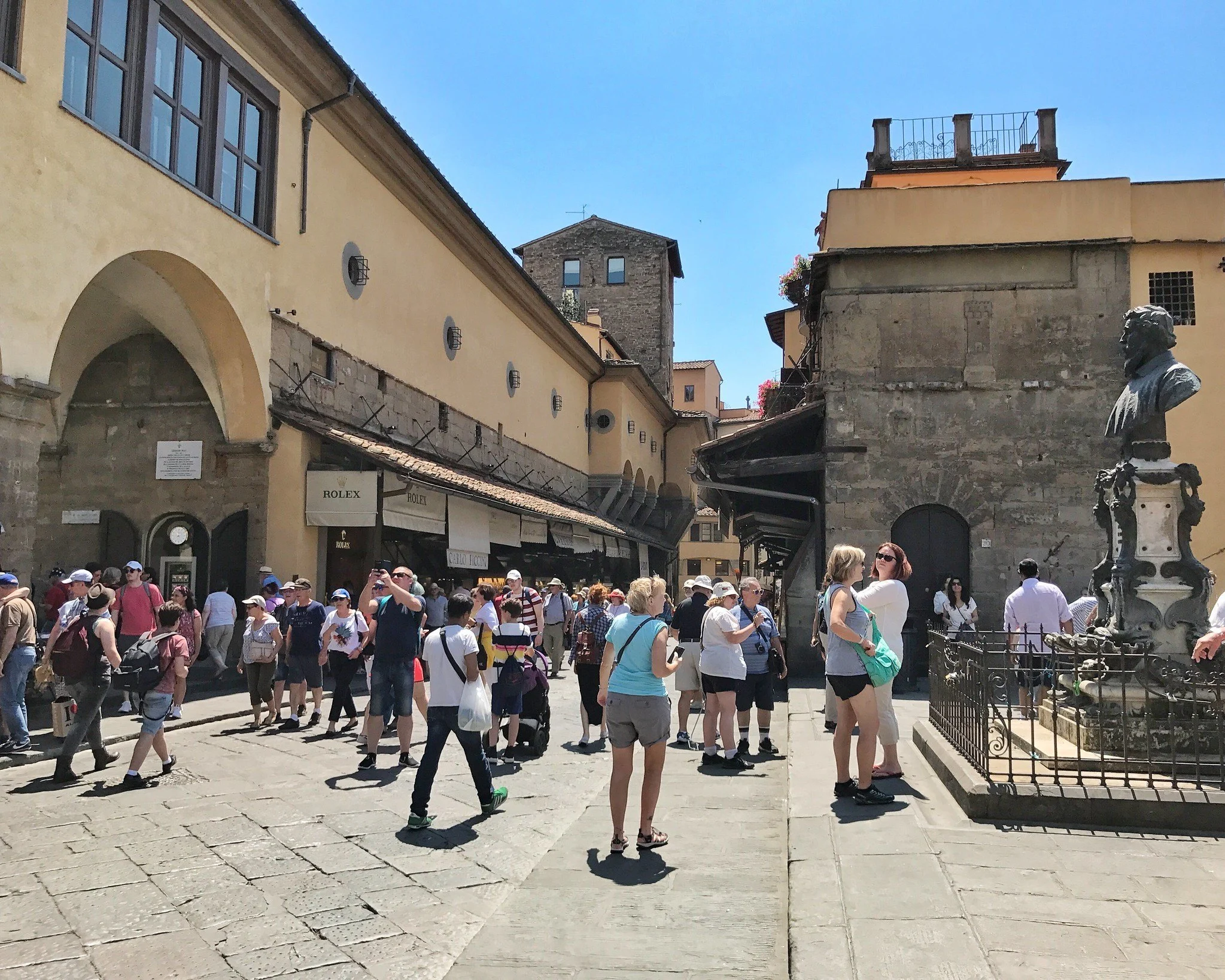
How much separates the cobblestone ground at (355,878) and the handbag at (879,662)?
43.0 inches

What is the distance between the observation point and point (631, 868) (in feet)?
16.6

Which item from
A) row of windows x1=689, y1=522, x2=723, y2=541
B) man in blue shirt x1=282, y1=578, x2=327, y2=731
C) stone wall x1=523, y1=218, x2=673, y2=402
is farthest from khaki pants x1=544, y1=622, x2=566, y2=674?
row of windows x1=689, y1=522, x2=723, y2=541

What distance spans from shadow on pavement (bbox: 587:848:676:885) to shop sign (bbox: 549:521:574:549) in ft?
58.5

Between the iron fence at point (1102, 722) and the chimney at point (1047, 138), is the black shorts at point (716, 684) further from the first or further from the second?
the chimney at point (1047, 138)

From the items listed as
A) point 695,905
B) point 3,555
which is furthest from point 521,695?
point 3,555

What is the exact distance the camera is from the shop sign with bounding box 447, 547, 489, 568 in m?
17.4

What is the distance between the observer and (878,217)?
1547 centimetres

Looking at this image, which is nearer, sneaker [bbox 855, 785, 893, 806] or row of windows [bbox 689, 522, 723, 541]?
sneaker [bbox 855, 785, 893, 806]

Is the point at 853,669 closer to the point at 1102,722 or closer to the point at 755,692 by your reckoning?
the point at 1102,722

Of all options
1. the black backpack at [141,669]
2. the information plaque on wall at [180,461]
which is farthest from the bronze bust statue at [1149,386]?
the information plaque on wall at [180,461]

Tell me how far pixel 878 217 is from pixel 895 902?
13152mm

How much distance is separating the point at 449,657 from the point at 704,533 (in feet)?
165

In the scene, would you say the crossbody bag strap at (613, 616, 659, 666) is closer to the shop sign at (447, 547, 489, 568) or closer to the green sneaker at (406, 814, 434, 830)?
the green sneaker at (406, 814, 434, 830)

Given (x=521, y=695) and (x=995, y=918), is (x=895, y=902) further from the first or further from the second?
(x=521, y=695)
